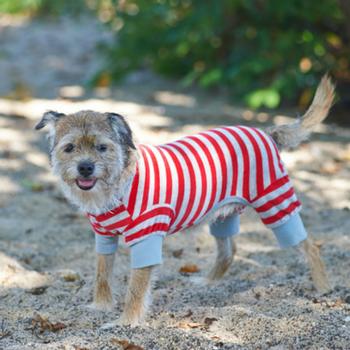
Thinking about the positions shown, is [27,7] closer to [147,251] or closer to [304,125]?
[304,125]

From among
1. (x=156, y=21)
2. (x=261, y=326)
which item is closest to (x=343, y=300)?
(x=261, y=326)

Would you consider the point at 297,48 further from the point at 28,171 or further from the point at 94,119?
the point at 94,119

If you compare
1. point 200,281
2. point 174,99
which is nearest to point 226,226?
point 200,281

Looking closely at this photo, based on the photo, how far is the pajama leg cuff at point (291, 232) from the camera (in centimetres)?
477

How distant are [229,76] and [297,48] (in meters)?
0.92

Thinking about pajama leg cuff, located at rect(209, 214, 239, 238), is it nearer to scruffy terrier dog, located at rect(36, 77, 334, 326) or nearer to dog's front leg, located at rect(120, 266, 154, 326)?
scruffy terrier dog, located at rect(36, 77, 334, 326)

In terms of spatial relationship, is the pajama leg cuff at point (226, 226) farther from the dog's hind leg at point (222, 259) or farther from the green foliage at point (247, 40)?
the green foliage at point (247, 40)

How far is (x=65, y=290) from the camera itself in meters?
4.92

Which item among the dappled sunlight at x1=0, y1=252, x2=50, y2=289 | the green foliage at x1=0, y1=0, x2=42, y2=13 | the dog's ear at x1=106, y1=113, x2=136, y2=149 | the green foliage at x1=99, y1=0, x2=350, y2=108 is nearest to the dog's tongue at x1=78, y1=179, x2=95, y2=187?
the dog's ear at x1=106, y1=113, x2=136, y2=149

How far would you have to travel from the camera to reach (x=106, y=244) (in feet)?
14.9

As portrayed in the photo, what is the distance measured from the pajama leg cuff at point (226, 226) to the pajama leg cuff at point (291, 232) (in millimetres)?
381

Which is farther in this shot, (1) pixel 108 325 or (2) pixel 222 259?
(2) pixel 222 259

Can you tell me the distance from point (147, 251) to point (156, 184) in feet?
1.29

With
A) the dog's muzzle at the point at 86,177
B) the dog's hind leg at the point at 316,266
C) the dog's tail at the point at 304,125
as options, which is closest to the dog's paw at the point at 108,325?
the dog's muzzle at the point at 86,177
